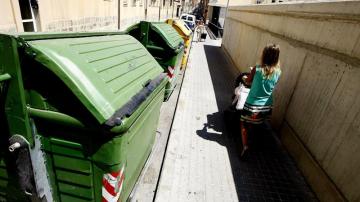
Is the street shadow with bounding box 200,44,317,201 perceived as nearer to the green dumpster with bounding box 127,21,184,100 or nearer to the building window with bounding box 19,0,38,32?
the green dumpster with bounding box 127,21,184,100

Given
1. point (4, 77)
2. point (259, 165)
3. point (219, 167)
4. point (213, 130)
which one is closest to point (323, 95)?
point (259, 165)

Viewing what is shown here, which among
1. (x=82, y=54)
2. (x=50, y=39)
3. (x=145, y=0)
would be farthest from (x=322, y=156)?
(x=145, y=0)

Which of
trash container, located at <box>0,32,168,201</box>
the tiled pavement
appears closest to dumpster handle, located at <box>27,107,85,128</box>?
trash container, located at <box>0,32,168,201</box>

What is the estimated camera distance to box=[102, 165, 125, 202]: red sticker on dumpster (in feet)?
6.98

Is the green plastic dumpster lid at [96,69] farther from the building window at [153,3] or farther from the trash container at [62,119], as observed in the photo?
the building window at [153,3]

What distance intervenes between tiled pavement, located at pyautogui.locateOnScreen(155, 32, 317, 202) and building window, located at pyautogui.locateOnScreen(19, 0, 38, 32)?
13.5ft

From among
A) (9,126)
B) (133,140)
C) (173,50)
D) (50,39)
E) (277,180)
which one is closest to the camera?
(9,126)

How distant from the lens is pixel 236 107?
4.97m

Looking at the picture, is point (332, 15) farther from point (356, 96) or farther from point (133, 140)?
point (133, 140)

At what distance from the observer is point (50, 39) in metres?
2.06

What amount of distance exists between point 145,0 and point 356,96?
18.3 meters

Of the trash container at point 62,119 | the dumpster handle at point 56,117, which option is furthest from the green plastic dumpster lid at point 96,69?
the dumpster handle at point 56,117

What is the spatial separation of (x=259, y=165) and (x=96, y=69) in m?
3.33

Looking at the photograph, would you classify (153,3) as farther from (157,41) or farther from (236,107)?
(236,107)
